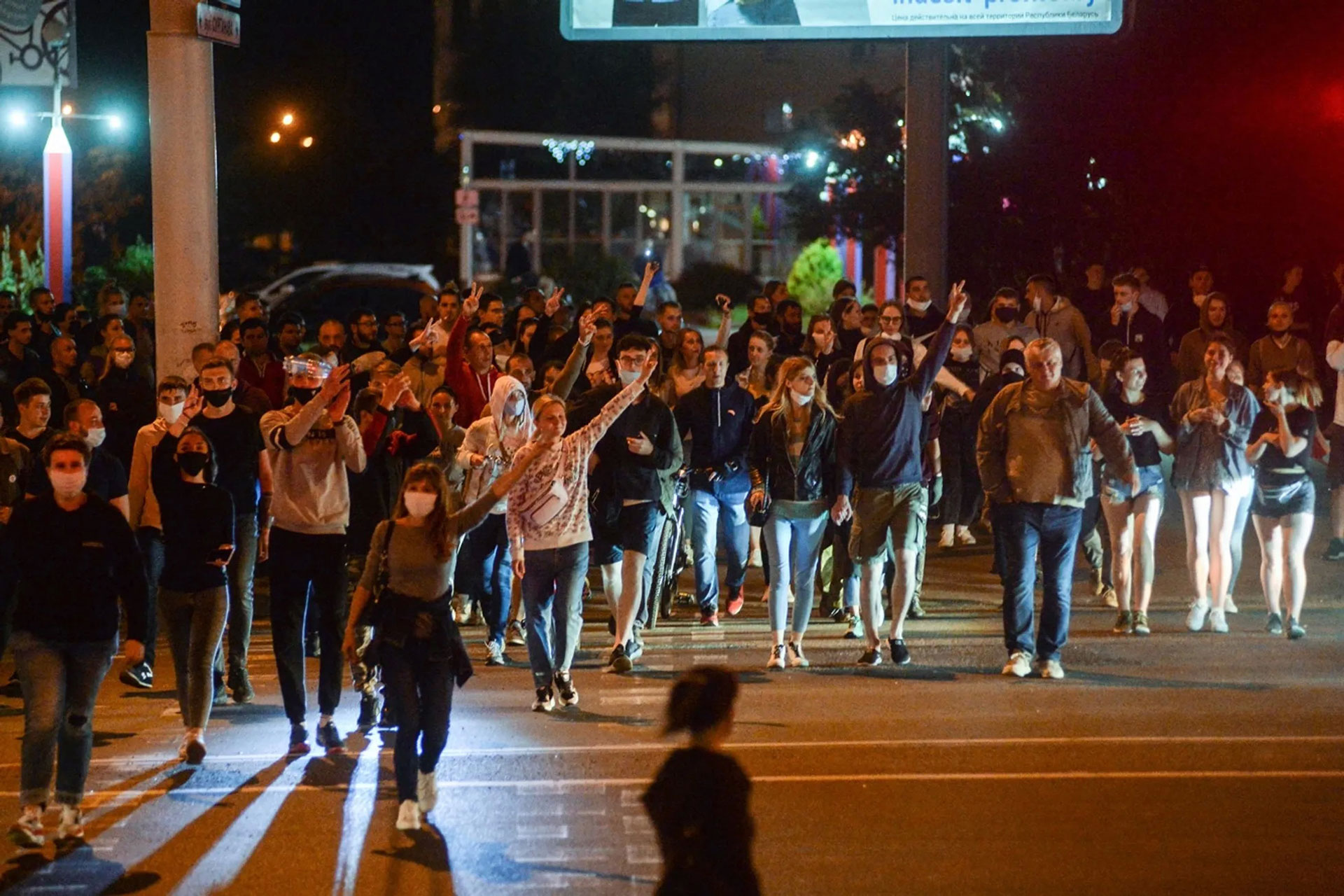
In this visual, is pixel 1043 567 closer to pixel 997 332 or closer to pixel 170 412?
pixel 997 332

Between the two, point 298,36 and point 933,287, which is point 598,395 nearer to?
point 933,287

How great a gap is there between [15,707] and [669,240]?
41.8 metres

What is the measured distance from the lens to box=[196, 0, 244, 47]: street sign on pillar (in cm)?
1356

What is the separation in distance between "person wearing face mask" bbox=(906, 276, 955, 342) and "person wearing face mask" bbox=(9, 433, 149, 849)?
356 inches

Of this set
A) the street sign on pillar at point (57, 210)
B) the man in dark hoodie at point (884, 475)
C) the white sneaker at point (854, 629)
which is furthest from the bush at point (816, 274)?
the man in dark hoodie at point (884, 475)

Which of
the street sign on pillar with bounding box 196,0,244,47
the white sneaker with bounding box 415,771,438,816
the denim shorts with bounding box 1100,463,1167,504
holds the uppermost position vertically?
the street sign on pillar with bounding box 196,0,244,47

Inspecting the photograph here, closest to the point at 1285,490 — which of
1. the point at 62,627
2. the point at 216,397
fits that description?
the point at 216,397

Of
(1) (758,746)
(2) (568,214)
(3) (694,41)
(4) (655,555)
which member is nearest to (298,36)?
(2) (568,214)

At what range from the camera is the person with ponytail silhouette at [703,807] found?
5.40 m

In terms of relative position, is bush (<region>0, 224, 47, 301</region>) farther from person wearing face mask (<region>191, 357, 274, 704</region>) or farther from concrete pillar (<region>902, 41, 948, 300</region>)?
person wearing face mask (<region>191, 357, 274, 704</region>)

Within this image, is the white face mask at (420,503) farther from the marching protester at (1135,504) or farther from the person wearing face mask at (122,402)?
the person wearing face mask at (122,402)

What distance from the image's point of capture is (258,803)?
8.48 meters

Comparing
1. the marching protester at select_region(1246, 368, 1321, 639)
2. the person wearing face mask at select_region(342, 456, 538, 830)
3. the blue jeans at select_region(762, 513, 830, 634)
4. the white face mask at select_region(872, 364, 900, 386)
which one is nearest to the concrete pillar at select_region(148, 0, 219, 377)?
the blue jeans at select_region(762, 513, 830, 634)

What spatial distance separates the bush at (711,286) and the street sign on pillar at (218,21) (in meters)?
29.9
